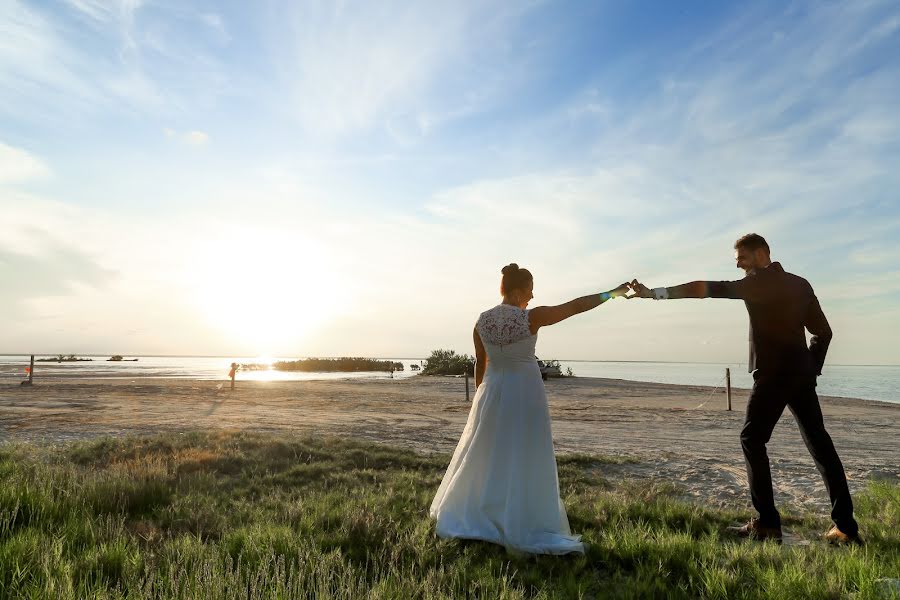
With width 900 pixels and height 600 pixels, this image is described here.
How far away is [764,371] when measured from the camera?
5016 millimetres

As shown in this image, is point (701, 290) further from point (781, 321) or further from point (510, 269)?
point (510, 269)

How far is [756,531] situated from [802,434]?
1071 mm

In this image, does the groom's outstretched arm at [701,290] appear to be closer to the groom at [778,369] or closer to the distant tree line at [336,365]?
the groom at [778,369]

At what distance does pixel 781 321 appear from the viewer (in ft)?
16.4

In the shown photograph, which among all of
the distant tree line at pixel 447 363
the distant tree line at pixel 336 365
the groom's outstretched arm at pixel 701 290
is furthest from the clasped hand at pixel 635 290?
the distant tree line at pixel 336 365

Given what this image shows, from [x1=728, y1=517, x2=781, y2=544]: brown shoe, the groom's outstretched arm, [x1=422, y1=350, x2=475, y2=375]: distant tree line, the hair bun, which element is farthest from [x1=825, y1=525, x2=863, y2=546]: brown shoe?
[x1=422, y1=350, x2=475, y2=375]: distant tree line

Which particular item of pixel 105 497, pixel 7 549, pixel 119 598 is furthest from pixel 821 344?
pixel 105 497

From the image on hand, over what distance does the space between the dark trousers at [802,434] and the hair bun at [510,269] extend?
8.12 ft

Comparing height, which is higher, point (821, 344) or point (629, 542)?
point (821, 344)

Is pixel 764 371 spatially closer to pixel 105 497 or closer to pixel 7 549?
pixel 7 549

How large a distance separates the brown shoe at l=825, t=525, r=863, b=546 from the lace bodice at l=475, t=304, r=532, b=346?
Answer: 3407 mm

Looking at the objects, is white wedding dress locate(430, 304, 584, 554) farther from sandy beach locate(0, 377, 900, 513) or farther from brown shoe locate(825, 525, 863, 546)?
sandy beach locate(0, 377, 900, 513)

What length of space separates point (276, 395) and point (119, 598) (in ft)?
78.1

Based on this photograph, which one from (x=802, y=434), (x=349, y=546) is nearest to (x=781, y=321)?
(x=802, y=434)
